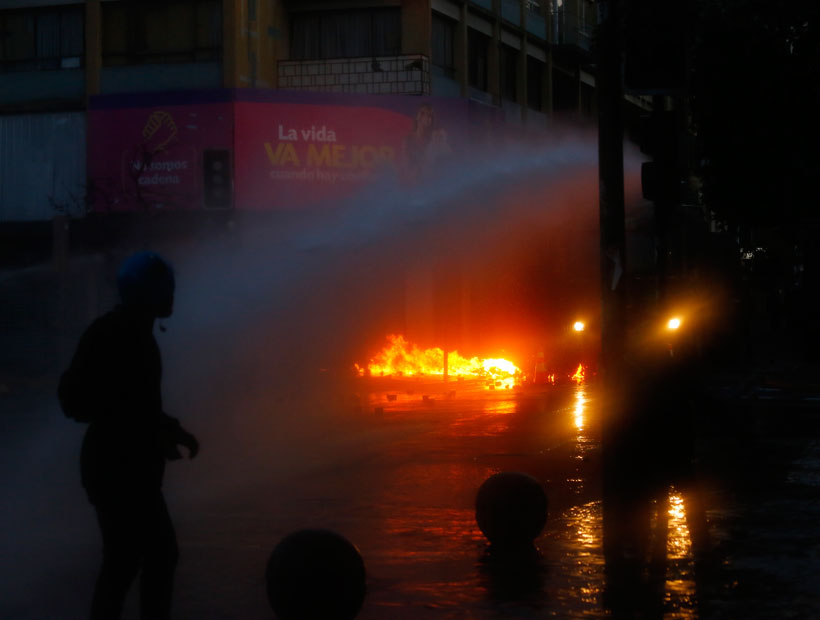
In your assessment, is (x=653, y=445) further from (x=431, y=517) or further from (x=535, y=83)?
(x=535, y=83)

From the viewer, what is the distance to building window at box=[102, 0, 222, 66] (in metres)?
33.0

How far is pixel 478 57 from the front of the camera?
39.3 metres

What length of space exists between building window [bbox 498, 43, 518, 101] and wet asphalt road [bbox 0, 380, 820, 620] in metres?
24.3

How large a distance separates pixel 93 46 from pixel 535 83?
1574cm

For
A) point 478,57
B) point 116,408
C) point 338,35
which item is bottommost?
point 116,408

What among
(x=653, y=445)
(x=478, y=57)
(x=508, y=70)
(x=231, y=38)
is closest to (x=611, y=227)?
(x=653, y=445)

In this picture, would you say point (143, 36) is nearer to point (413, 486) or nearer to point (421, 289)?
point (421, 289)

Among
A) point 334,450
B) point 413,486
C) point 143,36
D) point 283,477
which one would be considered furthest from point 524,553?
point 143,36

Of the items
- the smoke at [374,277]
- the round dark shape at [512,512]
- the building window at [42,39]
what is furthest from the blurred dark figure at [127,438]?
the building window at [42,39]

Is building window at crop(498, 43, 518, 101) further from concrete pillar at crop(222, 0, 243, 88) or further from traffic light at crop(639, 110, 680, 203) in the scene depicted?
Answer: traffic light at crop(639, 110, 680, 203)

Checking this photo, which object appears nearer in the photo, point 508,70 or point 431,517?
point 431,517

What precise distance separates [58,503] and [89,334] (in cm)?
631

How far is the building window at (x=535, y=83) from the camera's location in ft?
143

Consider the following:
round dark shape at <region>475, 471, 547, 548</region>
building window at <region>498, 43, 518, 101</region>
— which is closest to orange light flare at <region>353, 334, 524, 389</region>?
building window at <region>498, 43, 518, 101</region>
